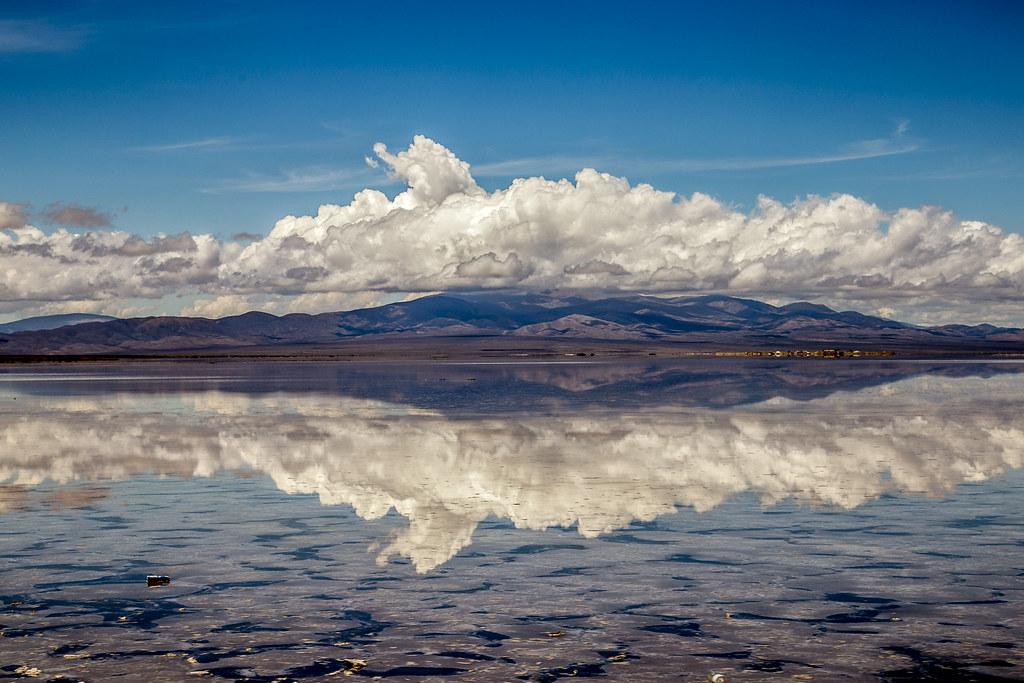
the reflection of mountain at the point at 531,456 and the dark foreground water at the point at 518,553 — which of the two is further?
the reflection of mountain at the point at 531,456

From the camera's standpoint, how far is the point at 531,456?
87.4 ft

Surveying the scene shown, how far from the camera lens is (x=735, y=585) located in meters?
14.0

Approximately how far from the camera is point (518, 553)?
16.1 metres

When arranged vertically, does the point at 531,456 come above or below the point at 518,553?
above

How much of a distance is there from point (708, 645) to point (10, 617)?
7693mm

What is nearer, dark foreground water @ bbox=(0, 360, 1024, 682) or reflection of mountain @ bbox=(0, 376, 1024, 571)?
dark foreground water @ bbox=(0, 360, 1024, 682)

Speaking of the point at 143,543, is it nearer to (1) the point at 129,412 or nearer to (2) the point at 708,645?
(2) the point at 708,645

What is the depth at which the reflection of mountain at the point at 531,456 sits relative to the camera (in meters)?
20.3

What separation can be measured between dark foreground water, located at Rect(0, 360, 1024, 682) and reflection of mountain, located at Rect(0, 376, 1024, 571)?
0.13 metres

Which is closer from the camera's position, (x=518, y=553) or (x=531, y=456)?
(x=518, y=553)

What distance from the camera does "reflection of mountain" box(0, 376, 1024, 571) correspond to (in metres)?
20.3

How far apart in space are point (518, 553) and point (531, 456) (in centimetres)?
1057

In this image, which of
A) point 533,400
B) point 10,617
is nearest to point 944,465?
point 10,617

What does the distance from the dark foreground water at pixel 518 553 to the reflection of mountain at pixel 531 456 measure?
0.13m
